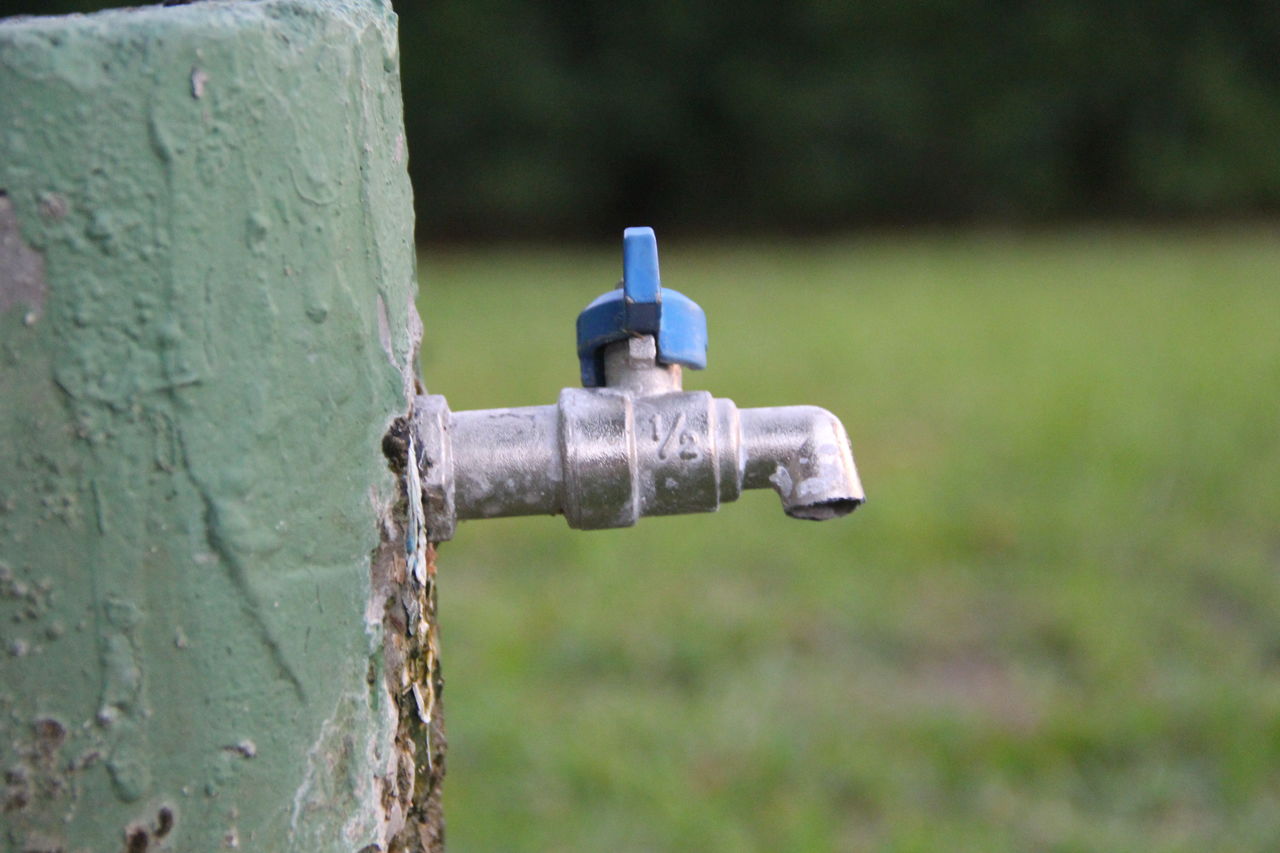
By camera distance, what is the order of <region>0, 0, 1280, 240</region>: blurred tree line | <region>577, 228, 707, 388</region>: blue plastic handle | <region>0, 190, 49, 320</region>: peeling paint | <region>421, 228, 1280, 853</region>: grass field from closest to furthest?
<region>0, 190, 49, 320</region>: peeling paint
<region>577, 228, 707, 388</region>: blue plastic handle
<region>421, 228, 1280, 853</region>: grass field
<region>0, 0, 1280, 240</region>: blurred tree line

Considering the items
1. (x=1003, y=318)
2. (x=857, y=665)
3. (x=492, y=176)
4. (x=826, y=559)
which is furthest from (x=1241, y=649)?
(x=492, y=176)

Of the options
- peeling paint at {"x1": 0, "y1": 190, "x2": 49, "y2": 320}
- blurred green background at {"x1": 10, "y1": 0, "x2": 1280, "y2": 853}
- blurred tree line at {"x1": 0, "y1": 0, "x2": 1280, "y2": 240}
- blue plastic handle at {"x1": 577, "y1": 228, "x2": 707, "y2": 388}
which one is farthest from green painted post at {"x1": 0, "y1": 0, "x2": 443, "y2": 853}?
blurred tree line at {"x1": 0, "y1": 0, "x2": 1280, "y2": 240}

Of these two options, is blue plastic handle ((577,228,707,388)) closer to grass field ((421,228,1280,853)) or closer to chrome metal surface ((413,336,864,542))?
chrome metal surface ((413,336,864,542))

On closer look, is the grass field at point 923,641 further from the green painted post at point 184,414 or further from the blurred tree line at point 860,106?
the blurred tree line at point 860,106

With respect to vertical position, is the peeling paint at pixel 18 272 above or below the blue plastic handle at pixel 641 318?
below

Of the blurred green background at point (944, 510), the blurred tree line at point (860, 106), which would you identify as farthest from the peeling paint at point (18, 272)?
the blurred tree line at point (860, 106)

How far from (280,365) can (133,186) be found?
0.12 meters

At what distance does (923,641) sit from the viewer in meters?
2.83

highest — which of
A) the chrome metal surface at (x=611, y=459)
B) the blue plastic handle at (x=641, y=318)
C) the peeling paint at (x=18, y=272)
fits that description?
the blue plastic handle at (x=641, y=318)

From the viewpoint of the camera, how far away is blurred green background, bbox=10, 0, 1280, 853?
2.26m

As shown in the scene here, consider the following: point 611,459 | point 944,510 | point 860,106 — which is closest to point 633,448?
point 611,459

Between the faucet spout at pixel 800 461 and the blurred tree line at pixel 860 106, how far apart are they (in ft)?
38.8

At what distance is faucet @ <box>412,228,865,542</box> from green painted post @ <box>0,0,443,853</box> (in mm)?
90

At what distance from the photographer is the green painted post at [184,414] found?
654mm
